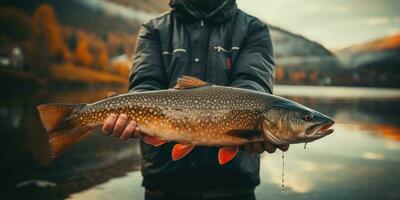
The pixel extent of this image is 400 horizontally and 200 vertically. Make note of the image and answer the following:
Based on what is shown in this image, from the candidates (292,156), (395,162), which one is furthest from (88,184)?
(395,162)

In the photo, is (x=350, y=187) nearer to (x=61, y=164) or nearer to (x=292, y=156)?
(x=292, y=156)

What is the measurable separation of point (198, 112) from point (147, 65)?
957mm

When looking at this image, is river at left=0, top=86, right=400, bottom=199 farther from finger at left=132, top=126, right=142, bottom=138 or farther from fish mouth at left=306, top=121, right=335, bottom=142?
fish mouth at left=306, top=121, right=335, bottom=142

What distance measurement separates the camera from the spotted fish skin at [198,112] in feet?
13.0

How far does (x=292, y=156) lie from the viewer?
1858 cm

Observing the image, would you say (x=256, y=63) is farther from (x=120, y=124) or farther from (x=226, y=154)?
(x=120, y=124)

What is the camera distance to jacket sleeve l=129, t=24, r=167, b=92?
182 inches

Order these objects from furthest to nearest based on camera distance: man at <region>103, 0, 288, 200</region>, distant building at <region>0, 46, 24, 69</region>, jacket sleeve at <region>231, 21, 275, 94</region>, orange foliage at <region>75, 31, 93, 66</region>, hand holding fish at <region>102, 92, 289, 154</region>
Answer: orange foliage at <region>75, 31, 93, 66</region> < distant building at <region>0, 46, 24, 69</region> < jacket sleeve at <region>231, 21, 275, 94</region> < man at <region>103, 0, 288, 200</region> < hand holding fish at <region>102, 92, 289, 154</region>

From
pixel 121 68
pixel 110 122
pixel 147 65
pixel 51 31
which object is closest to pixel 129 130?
pixel 110 122

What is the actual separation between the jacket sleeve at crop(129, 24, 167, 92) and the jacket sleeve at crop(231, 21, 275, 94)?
790 mm

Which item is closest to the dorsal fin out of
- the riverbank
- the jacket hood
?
the jacket hood

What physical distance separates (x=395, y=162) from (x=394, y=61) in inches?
2991

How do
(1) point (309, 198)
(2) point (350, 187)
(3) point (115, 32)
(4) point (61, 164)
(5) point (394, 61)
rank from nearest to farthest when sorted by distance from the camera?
(1) point (309, 198) < (2) point (350, 187) < (4) point (61, 164) < (5) point (394, 61) < (3) point (115, 32)

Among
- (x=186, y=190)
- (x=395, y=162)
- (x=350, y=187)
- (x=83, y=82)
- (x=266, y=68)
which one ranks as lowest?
(x=83, y=82)
